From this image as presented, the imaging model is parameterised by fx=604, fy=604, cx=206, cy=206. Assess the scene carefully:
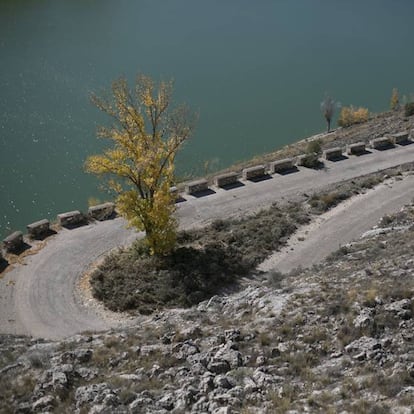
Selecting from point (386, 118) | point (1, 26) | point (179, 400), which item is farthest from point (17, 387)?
point (1, 26)

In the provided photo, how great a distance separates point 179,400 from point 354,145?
24.4 meters

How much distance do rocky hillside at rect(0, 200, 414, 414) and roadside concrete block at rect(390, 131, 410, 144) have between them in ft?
60.1

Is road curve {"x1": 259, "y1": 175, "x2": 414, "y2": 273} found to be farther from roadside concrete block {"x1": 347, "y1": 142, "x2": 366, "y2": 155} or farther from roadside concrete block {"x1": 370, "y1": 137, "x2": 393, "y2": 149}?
roadside concrete block {"x1": 370, "y1": 137, "x2": 393, "y2": 149}

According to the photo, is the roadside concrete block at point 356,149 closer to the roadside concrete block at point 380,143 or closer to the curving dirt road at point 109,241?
the curving dirt road at point 109,241

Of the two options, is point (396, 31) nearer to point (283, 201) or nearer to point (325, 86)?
point (325, 86)

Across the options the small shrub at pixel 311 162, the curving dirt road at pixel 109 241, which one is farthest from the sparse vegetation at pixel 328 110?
the small shrub at pixel 311 162

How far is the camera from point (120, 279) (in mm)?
22266

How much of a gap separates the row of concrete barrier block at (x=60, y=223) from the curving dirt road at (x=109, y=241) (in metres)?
0.54

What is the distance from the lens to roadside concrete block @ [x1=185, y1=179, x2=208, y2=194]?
2887cm

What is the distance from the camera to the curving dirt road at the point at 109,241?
20.6 metres

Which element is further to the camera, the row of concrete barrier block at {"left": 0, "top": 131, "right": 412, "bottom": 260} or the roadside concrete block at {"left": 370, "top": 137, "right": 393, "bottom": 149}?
the roadside concrete block at {"left": 370, "top": 137, "right": 393, "bottom": 149}

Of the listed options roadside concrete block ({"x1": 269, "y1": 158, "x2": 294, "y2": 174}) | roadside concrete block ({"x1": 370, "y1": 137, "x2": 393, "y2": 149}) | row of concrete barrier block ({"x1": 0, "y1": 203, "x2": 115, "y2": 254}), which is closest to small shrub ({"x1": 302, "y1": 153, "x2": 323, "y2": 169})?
roadside concrete block ({"x1": 269, "y1": 158, "x2": 294, "y2": 174})

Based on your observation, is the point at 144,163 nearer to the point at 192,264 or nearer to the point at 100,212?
the point at 192,264

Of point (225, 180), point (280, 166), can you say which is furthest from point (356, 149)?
point (225, 180)
